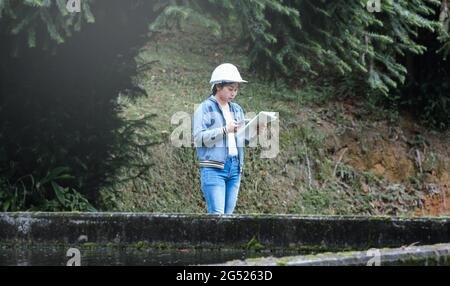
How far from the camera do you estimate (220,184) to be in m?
9.95

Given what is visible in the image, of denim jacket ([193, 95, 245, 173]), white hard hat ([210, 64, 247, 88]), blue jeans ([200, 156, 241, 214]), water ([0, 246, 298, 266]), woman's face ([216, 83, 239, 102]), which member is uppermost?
white hard hat ([210, 64, 247, 88])

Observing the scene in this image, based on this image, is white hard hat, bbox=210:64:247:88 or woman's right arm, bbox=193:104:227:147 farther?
white hard hat, bbox=210:64:247:88

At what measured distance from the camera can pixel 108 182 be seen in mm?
12625

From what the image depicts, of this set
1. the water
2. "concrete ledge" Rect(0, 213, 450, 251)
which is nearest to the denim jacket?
"concrete ledge" Rect(0, 213, 450, 251)

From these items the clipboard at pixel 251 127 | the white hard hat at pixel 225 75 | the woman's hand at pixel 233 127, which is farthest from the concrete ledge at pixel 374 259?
the white hard hat at pixel 225 75

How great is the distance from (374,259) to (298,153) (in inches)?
432

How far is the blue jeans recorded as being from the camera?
991cm

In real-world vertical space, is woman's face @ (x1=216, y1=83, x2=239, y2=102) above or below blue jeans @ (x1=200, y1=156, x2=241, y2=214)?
above

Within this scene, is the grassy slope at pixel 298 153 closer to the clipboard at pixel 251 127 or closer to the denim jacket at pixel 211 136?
the denim jacket at pixel 211 136

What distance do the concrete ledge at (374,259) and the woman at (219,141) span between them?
12.3 feet

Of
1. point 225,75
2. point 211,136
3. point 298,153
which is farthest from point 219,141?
point 298,153

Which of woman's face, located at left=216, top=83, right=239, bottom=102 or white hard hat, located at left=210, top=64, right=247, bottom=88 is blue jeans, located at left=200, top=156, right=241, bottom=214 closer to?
woman's face, located at left=216, top=83, right=239, bottom=102

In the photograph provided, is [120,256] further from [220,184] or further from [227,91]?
[227,91]
